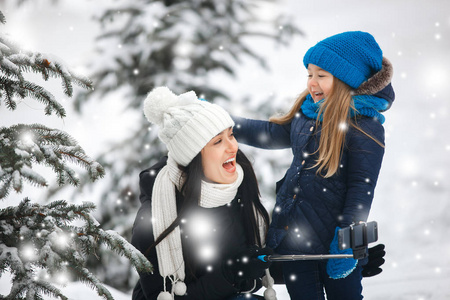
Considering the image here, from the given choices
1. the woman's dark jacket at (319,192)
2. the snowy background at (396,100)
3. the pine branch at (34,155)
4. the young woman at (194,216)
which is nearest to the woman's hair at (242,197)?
the young woman at (194,216)

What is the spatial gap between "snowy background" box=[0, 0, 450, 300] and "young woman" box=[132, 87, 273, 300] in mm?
2629

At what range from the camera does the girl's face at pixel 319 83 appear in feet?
8.27

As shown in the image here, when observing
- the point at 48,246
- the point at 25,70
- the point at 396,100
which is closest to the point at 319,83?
the point at 25,70

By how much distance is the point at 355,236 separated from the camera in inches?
82.4

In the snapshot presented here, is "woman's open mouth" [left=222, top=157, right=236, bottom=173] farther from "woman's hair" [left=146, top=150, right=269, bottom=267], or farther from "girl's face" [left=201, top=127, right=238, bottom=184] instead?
"woman's hair" [left=146, top=150, right=269, bottom=267]

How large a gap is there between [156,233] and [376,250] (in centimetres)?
121

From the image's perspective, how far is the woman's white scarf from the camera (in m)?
2.48

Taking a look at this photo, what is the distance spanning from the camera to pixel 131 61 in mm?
4652

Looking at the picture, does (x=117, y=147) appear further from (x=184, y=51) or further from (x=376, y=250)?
(x=376, y=250)

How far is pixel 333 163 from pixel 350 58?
1.86 feet

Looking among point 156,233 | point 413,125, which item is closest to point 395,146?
point 413,125

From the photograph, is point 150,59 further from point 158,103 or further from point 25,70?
A: point 25,70

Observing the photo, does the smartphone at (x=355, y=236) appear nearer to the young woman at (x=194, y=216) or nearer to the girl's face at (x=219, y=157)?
the young woman at (x=194, y=216)

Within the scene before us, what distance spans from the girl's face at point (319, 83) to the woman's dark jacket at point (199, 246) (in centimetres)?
78
